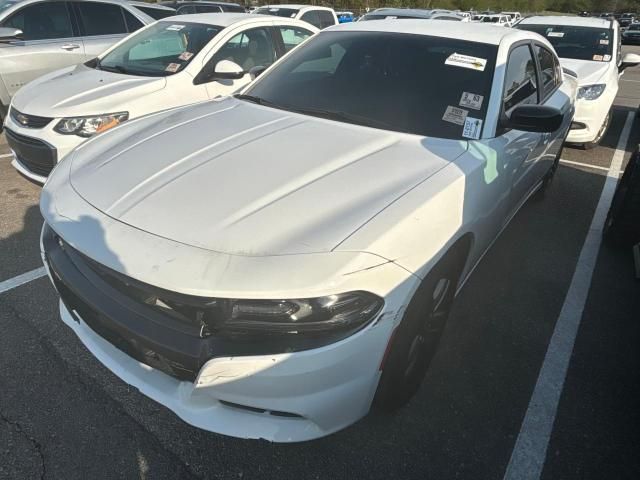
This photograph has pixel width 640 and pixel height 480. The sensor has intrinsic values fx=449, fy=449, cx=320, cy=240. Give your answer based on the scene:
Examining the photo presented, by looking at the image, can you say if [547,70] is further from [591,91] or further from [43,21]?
[43,21]

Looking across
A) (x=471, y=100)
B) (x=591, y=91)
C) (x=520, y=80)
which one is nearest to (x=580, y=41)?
(x=591, y=91)

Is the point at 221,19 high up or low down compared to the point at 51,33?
up

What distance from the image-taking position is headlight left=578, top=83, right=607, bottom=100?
19.7 feet

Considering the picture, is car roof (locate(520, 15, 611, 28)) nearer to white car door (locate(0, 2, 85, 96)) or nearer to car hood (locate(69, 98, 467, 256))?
car hood (locate(69, 98, 467, 256))

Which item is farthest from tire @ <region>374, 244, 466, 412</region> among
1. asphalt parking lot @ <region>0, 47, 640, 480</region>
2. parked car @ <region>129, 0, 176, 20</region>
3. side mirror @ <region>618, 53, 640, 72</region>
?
parked car @ <region>129, 0, 176, 20</region>

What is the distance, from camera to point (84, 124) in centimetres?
384

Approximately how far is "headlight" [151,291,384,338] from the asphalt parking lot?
751 mm

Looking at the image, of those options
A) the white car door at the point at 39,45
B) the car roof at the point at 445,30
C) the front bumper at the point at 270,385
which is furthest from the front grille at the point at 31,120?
the front bumper at the point at 270,385

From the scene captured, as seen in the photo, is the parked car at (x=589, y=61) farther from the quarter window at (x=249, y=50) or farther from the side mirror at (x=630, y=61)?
the quarter window at (x=249, y=50)

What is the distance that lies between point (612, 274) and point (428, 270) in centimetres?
249

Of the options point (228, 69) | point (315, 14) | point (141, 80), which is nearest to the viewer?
point (228, 69)

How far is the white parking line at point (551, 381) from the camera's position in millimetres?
1982

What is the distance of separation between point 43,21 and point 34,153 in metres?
3.33

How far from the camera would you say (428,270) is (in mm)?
1784
